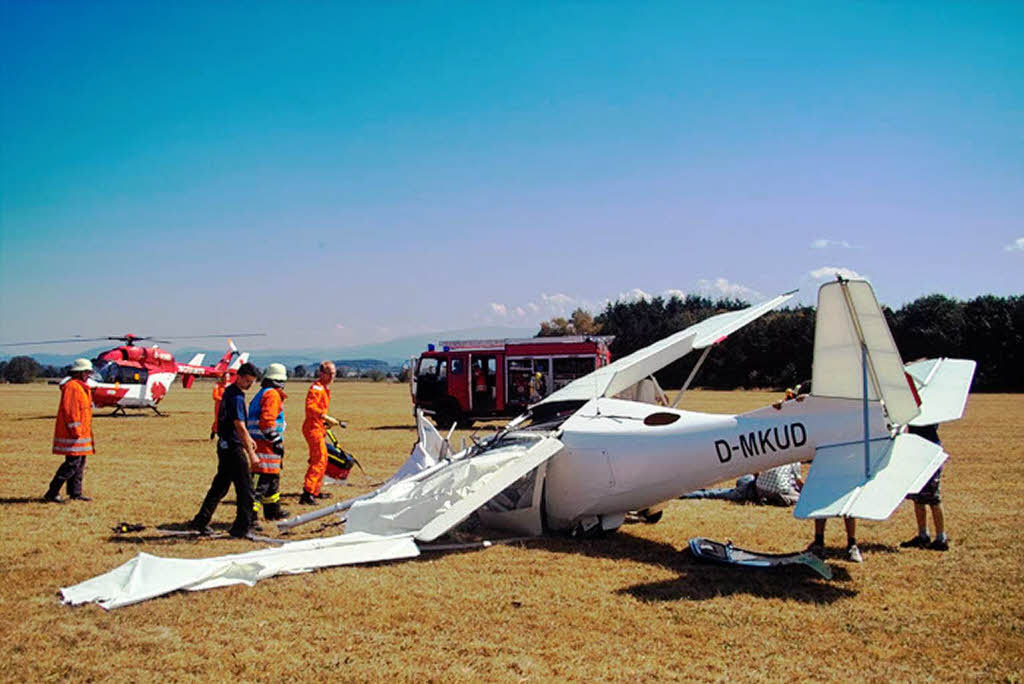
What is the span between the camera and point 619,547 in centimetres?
741

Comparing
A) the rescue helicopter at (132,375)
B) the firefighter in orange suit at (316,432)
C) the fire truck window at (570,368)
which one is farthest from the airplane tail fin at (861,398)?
the rescue helicopter at (132,375)

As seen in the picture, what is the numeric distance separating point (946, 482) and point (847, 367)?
6951mm

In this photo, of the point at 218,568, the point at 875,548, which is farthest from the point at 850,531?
the point at 218,568

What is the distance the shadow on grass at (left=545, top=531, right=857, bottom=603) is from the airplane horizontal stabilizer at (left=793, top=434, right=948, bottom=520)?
822mm

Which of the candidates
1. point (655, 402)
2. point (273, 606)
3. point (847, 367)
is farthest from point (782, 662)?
point (655, 402)

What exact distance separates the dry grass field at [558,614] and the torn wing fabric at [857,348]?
5.28 feet

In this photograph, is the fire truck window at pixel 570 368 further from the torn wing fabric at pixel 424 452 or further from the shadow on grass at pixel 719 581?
the shadow on grass at pixel 719 581

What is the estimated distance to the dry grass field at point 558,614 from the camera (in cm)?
443

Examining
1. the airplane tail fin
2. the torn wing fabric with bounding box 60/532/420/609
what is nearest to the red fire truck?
the torn wing fabric with bounding box 60/532/420/609

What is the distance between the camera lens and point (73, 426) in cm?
988

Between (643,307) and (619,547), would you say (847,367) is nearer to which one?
(619,547)

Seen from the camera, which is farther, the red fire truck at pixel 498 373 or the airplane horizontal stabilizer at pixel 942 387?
the red fire truck at pixel 498 373

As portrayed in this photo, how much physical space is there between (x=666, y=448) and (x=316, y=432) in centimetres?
539

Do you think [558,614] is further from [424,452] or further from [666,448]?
[424,452]
